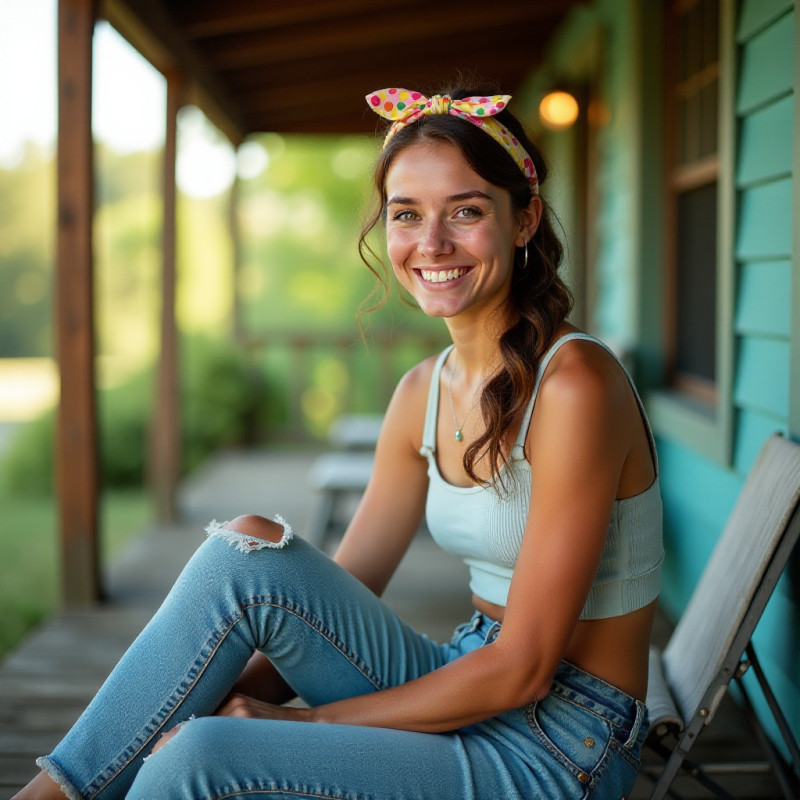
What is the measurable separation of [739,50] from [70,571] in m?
2.93

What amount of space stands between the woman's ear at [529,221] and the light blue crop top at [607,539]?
0.73 feet

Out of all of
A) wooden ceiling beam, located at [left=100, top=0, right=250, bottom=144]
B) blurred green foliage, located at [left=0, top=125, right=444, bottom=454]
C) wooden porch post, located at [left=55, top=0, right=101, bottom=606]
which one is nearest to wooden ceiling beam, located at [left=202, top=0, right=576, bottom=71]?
wooden ceiling beam, located at [left=100, top=0, right=250, bottom=144]

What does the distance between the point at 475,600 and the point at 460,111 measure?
0.85 meters

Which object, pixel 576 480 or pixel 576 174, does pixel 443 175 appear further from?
pixel 576 174

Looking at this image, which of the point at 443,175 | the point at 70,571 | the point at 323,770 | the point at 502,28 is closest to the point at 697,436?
the point at 443,175

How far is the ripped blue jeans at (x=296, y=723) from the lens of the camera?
1322 mm

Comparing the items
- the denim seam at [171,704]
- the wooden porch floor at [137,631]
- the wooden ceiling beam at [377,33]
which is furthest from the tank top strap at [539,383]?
the wooden ceiling beam at [377,33]

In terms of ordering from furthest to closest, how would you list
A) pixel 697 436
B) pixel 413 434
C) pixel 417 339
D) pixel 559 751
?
pixel 417 339 → pixel 697 436 → pixel 413 434 → pixel 559 751

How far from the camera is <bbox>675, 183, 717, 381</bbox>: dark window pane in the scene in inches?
135

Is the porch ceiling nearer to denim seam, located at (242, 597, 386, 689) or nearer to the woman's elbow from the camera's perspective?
denim seam, located at (242, 597, 386, 689)

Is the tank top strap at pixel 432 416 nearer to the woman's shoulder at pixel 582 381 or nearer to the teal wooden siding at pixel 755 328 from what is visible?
the woman's shoulder at pixel 582 381

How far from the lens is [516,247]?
1695mm

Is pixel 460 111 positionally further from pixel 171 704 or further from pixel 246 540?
pixel 171 704

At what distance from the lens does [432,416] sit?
5.91 ft
